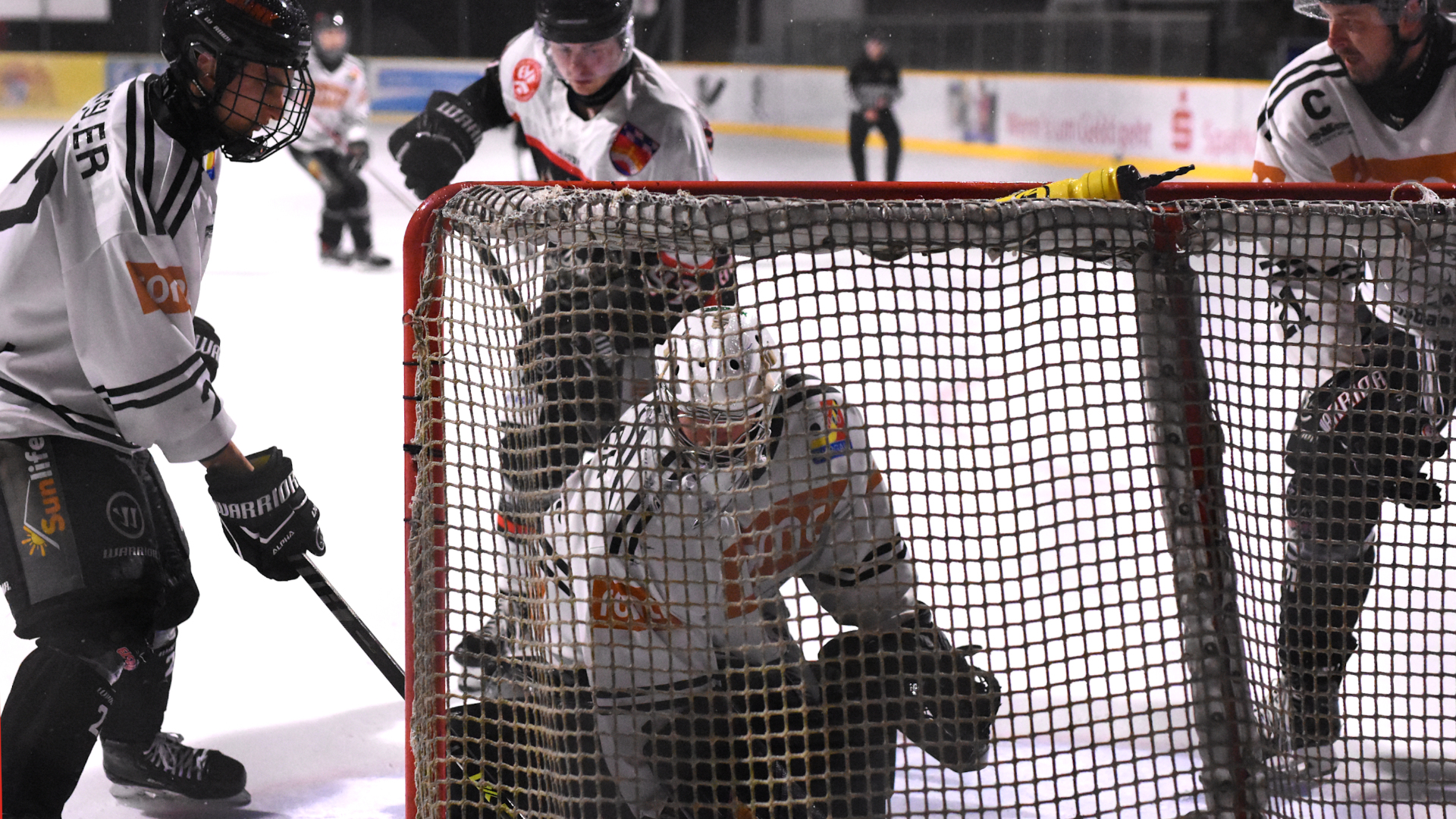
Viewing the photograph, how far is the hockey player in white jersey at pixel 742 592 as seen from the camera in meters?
1.39

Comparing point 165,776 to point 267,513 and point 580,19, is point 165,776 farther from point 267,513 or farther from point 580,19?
point 580,19

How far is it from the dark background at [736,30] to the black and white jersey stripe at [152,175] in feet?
30.3

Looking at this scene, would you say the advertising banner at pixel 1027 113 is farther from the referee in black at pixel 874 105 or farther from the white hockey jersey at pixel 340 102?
the white hockey jersey at pixel 340 102

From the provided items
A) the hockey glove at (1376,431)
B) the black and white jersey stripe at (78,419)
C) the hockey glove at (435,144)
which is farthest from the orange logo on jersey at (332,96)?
the hockey glove at (1376,431)

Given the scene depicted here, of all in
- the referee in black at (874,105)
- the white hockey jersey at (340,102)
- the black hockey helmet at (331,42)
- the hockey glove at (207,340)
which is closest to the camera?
the hockey glove at (207,340)

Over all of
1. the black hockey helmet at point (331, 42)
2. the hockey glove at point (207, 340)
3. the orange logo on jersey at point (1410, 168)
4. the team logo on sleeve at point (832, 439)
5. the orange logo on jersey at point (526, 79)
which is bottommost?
the team logo on sleeve at point (832, 439)

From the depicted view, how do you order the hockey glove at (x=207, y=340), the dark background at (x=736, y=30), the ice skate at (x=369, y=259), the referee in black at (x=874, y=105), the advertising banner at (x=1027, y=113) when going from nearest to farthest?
the hockey glove at (x=207, y=340), the ice skate at (x=369, y=259), the advertising banner at (x=1027, y=113), the referee in black at (x=874, y=105), the dark background at (x=736, y=30)

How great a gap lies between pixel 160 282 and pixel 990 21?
1038 cm

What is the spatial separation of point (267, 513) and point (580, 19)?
1.07 meters

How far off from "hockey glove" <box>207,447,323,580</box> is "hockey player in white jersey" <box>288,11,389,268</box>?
459 cm

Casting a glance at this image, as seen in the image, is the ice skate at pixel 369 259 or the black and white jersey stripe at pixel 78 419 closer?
the black and white jersey stripe at pixel 78 419

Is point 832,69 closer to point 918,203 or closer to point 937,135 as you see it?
point 937,135

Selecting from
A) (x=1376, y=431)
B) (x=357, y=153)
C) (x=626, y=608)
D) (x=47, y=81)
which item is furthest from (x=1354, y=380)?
(x=47, y=81)

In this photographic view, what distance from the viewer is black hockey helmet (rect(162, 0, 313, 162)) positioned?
150 centimetres
